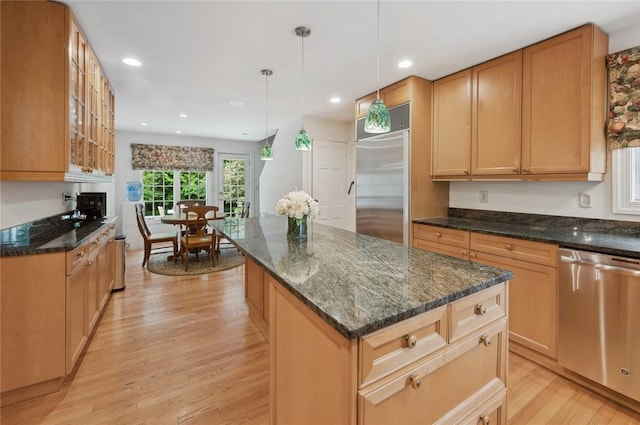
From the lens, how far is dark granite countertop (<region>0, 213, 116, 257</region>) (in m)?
1.76

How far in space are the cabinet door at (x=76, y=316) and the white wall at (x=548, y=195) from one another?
3.55 meters

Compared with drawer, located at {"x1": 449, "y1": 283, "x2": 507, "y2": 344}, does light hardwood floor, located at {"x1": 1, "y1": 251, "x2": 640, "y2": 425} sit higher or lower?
lower

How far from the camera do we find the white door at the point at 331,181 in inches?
193

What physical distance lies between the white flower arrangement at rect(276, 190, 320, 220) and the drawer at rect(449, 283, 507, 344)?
1.19m

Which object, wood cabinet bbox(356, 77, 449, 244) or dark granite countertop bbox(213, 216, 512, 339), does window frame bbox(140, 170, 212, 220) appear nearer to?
wood cabinet bbox(356, 77, 449, 244)

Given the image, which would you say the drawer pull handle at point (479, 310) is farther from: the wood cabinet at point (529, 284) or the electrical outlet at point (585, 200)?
the electrical outlet at point (585, 200)

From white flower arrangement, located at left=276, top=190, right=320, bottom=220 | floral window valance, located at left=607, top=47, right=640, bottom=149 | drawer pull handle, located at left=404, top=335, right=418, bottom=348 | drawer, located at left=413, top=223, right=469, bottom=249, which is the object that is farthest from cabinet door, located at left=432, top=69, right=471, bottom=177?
drawer pull handle, located at left=404, top=335, right=418, bottom=348

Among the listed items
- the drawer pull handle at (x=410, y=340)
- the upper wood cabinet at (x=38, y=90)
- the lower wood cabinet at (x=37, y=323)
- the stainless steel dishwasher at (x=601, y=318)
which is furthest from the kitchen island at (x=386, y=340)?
the upper wood cabinet at (x=38, y=90)

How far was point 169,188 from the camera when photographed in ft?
21.9

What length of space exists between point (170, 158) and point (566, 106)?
669 centimetres

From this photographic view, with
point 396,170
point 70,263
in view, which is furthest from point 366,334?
point 396,170

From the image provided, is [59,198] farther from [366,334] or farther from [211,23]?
[366,334]

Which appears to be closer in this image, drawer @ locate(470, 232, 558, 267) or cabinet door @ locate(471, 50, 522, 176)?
drawer @ locate(470, 232, 558, 267)

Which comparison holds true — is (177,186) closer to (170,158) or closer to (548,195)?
(170,158)
